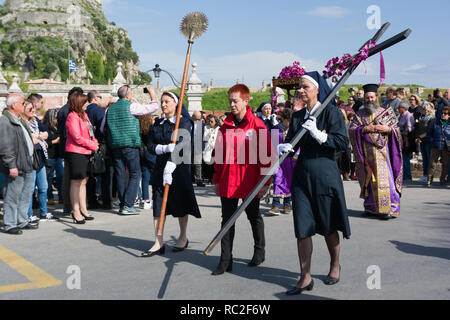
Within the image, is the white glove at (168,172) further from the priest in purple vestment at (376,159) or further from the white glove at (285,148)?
the priest in purple vestment at (376,159)

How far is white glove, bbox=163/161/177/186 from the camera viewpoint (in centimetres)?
562

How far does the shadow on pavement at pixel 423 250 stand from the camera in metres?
5.61

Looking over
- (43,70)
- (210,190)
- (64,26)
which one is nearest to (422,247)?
(210,190)

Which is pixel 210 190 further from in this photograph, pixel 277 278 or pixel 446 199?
pixel 277 278

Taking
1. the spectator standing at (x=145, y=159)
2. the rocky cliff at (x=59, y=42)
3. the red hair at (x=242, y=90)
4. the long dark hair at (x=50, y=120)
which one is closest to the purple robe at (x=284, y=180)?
the spectator standing at (x=145, y=159)

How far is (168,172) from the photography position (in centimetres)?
564

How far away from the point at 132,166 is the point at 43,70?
87969mm

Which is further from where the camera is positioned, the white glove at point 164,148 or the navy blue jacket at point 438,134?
the navy blue jacket at point 438,134

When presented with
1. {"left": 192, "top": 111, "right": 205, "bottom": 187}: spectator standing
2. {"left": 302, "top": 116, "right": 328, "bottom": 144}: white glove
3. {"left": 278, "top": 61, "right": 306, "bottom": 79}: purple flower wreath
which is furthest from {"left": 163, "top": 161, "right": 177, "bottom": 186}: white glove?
{"left": 192, "top": 111, "right": 205, "bottom": 187}: spectator standing

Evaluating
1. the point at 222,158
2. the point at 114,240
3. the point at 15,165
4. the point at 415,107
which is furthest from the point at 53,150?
the point at 415,107

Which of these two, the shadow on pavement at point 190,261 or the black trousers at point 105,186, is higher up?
the black trousers at point 105,186

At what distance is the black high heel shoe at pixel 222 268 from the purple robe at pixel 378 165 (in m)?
3.77

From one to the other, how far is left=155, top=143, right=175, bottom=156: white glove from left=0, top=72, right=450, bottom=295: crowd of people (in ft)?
0.04

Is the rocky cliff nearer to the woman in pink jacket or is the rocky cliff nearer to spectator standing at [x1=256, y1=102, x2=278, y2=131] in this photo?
spectator standing at [x1=256, y1=102, x2=278, y2=131]
